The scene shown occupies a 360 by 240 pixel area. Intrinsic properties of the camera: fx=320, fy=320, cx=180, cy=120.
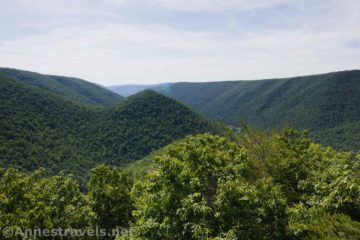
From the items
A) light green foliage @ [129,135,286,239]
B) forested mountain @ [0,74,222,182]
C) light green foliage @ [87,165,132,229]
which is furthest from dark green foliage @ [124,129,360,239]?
forested mountain @ [0,74,222,182]

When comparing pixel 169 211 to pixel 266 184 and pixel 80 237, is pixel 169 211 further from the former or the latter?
pixel 80 237

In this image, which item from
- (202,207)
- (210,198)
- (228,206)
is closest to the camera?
(202,207)

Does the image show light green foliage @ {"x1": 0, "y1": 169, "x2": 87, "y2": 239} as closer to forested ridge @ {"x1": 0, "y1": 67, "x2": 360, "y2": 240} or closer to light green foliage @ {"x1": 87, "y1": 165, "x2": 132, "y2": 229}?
forested ridge @ {"x1": 0, "y1": 67, "x2": 360, "y2": 240}

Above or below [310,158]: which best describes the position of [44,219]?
below

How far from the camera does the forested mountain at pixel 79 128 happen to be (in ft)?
350

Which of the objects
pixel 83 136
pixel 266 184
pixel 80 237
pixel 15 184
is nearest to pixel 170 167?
pixel 266 184

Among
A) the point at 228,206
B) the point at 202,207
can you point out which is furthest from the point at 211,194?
the point at 202,207

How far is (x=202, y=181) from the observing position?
2039cm

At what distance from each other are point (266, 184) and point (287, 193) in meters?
8.23

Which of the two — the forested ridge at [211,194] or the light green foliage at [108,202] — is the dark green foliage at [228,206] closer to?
the forested ridge at [211,194]

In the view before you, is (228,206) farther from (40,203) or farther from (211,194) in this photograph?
(40,203)

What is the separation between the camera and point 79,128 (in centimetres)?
14425

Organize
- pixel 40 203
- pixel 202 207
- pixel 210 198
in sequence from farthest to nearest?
pixel 40 203 → pixel 210 198 → pixel 202 207

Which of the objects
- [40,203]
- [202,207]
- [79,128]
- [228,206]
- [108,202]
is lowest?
[79,128]
